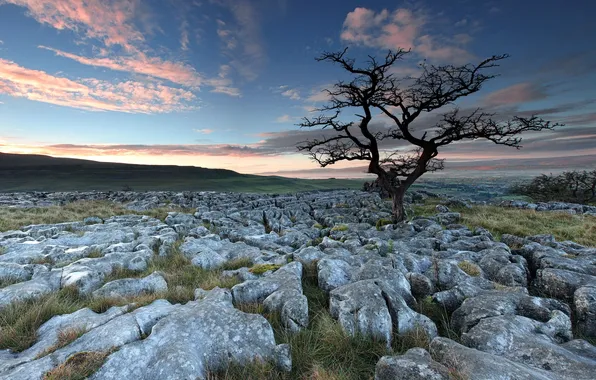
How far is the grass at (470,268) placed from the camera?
923cm

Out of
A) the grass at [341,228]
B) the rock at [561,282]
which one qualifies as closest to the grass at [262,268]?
the rock at [561,282]

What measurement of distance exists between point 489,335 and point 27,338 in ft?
31.3

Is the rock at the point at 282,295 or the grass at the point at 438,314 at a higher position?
the rock at the point at 282,295

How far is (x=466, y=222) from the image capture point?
22.6 metres

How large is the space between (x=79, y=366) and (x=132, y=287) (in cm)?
440

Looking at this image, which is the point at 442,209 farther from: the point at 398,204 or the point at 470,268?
the point at 470,268

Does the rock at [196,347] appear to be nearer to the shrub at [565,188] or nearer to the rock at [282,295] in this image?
the rock at [282,295]

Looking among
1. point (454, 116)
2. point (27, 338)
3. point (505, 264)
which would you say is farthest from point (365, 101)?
point (27, 338)

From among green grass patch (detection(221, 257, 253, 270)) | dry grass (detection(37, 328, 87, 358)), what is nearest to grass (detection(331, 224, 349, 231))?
green grass patch (detection(221, 257, 253, 270))

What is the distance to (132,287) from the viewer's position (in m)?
8.78

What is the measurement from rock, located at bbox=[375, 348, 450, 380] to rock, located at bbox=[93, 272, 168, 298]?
22.1ft

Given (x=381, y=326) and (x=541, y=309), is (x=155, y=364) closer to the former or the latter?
(x=381, y=326)

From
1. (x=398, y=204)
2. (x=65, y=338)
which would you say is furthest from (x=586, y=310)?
(x=398, y=204)

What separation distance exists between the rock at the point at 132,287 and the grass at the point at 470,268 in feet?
31.2
